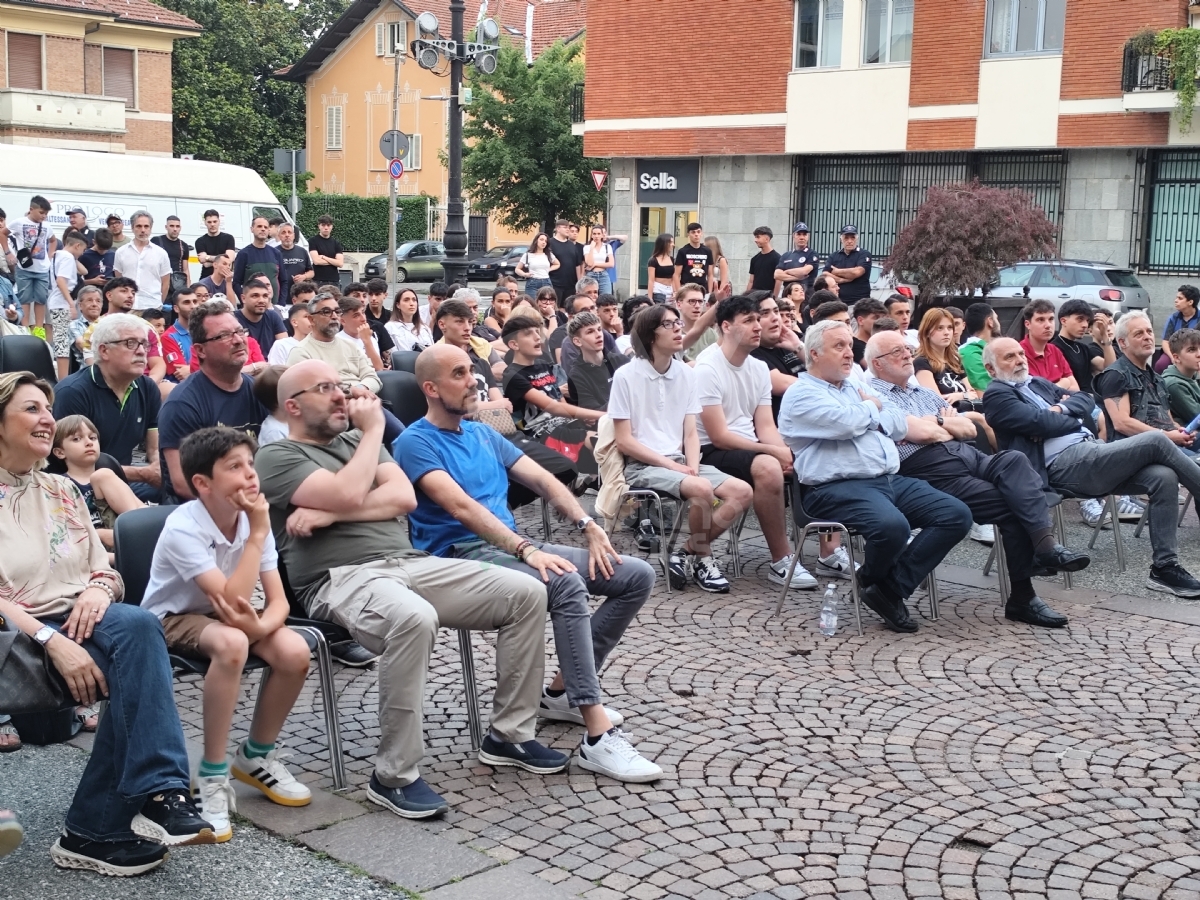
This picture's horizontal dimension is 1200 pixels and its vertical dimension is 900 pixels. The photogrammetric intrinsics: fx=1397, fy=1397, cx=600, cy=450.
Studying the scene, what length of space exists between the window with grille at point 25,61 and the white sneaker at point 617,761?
4196cm

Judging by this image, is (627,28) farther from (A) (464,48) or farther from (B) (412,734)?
(B) (412,734)

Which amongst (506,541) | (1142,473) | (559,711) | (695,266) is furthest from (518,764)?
(695,266)

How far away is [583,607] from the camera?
16.8 ft

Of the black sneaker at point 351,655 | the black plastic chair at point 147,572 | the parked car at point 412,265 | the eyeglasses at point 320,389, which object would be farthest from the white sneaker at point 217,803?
the parked car at point 412,265

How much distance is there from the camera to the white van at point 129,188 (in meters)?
20.6

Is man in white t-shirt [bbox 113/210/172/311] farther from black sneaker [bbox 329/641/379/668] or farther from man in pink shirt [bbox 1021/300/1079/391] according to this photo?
black sneaker [bbox 329/641/379/668]

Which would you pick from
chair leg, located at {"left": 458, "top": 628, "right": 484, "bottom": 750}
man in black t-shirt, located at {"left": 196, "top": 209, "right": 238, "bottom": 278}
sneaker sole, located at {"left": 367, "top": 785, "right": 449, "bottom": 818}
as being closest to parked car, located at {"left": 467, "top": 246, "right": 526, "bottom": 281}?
man in black t-shirt, located at {"left": 196, "top": 209, "right": 238, "bottom": 278}

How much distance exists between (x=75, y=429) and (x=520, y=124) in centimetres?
3743

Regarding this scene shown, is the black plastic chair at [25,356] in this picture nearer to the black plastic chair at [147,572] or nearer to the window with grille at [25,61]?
the black plastic chair at [147,572]

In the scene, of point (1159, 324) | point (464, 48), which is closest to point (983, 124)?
point (1159, 324)

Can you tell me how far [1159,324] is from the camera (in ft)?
84.9

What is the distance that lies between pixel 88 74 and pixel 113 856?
44363 mm

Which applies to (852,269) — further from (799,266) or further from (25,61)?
(25,61)

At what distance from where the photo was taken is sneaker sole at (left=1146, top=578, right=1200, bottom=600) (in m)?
7.68
